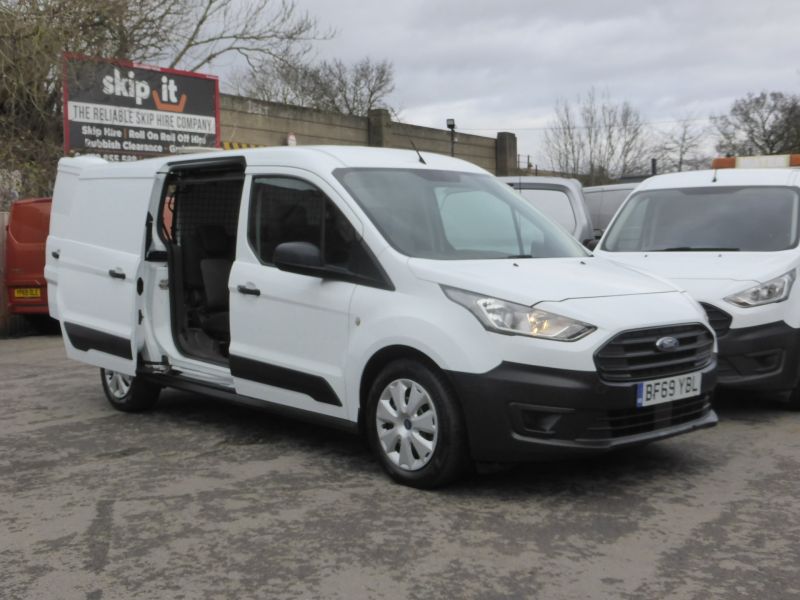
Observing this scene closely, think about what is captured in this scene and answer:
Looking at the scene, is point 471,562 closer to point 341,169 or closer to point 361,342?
point 361,342

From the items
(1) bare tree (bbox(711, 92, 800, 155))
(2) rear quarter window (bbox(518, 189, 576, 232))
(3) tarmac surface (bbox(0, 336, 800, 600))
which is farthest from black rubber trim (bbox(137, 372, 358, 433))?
(1) bare tree (bbox(711, 92, 800, 155))

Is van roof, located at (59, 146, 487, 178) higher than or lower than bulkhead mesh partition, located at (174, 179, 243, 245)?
higher

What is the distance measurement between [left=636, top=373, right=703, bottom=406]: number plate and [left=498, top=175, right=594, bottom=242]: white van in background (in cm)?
619

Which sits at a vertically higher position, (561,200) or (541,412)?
(561,200)

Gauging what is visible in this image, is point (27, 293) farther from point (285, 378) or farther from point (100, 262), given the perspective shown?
point (285, 378)

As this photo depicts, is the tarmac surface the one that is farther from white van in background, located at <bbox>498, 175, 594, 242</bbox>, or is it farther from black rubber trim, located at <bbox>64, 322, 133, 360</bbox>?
white van in background, located at <bbox>498, 175, 594, 242</bbox>

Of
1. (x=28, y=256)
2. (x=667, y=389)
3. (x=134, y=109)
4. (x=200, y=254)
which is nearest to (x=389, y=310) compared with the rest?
(x=667, y=389)

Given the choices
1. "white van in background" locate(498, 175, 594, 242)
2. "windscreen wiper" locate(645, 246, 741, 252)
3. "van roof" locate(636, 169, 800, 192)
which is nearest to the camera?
"windscreen wiper" locate(645, 246, 741, 252)

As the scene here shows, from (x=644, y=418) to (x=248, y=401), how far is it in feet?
8.19

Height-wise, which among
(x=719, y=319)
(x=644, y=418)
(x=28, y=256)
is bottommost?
(x=644, y=418)

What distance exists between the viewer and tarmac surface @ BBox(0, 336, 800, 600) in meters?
3.63

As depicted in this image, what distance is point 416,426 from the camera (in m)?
4.79

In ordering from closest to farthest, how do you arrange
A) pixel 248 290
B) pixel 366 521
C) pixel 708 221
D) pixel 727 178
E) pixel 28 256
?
1. pixel 366 521
2. pixel 248 290
3. pixel 708 221
4. pixel 727 178
5. pixel 28 256

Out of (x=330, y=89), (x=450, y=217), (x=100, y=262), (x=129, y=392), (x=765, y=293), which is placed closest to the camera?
(x=450, y=217)
